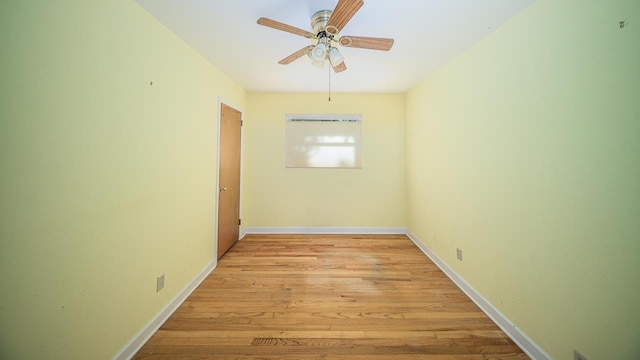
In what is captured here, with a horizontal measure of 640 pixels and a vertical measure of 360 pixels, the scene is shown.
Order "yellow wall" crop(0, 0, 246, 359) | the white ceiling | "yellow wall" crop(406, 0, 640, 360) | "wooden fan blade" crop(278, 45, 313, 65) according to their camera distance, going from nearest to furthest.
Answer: "yellow wall" crop(0, 0, 246, 359), "yellow wall" crop(406, 0, 640, 360), the white ceiling, "wooden fan blade" crop(278, 45, 313, 65)

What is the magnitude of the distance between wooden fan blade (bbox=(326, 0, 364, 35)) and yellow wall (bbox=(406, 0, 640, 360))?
1.28 metres

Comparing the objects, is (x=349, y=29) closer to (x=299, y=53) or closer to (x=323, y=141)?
(x=299, y=53)

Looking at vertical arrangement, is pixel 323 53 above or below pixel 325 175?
above

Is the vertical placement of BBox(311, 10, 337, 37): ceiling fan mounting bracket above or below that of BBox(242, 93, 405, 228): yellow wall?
above

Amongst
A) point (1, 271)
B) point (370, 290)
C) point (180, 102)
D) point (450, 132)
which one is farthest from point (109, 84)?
point (450, 132)

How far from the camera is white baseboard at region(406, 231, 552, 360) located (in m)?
1.43

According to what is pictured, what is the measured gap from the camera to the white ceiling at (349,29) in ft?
5.08

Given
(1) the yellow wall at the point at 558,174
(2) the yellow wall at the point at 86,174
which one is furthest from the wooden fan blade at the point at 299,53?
(1) the yellow wall at the point at 558,174

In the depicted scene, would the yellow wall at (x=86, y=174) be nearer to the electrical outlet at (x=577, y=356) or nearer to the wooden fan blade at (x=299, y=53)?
the wooden fan blade at (x=299, y=53)

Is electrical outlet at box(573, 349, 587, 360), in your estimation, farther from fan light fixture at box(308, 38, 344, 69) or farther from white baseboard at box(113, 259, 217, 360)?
white baseboard at box(113, 259, 217, 360)

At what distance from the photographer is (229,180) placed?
10.0 feet

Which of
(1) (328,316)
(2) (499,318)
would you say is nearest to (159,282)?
(1) (328,316)

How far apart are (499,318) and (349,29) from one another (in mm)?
2720

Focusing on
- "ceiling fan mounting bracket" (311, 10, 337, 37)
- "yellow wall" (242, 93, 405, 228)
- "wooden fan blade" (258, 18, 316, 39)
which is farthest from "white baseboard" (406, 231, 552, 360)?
"wooden fan blade" (258, 18, 316, 39)
